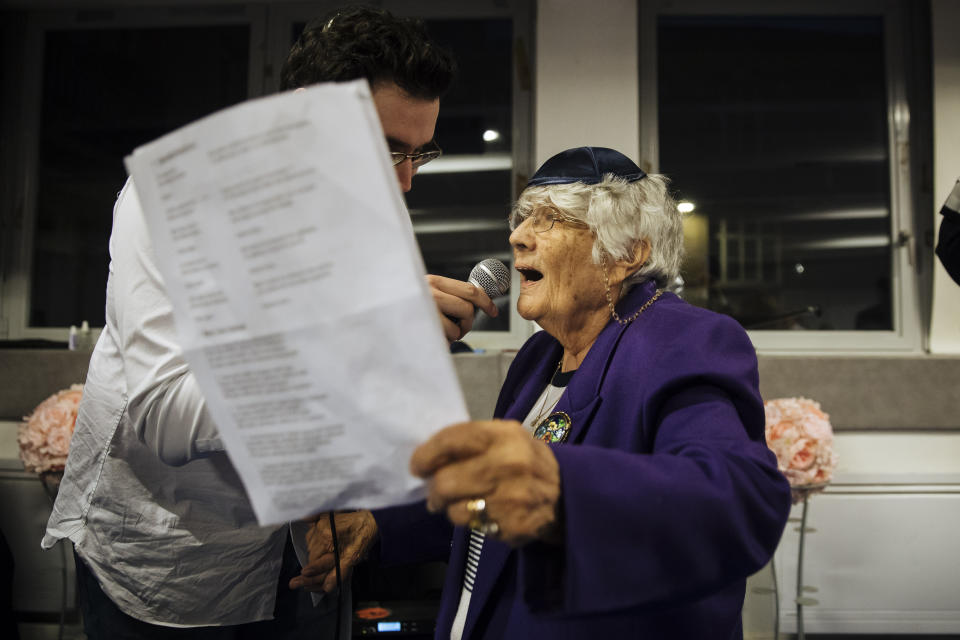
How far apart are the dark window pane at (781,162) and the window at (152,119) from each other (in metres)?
0.84

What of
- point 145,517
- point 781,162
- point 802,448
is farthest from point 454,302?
point 781,162

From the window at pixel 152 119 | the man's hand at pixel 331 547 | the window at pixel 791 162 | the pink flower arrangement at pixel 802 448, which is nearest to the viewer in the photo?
the man's hand at pixel 331 547

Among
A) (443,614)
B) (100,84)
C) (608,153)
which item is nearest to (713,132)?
(608,153)

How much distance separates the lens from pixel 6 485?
2922mm

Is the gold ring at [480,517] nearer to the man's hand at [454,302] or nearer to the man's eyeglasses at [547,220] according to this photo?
the man's hand at [454,302]

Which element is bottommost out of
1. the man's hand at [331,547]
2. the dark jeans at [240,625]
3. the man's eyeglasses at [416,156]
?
the dark jeans at [240,625]

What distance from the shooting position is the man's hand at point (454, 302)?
877 millimetres

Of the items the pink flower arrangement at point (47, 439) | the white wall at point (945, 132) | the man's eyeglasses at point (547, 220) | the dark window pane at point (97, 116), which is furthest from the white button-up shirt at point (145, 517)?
the white wall at point (945, 132)

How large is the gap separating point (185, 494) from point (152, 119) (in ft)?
10.5

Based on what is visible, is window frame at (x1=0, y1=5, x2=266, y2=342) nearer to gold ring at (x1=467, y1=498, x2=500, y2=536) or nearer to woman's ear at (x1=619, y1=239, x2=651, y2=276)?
woman's ear at (x1=619, y1=239, x2=651, y2=276)

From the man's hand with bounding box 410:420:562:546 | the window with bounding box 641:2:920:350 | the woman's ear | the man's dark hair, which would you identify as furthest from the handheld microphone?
the window with bounding box 641:2:920:350

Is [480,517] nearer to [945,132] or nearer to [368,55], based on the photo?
[368,55]

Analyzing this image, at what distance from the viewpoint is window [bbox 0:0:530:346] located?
3283 millimetres

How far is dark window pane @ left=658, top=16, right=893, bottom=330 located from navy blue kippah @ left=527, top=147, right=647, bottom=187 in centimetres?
213
